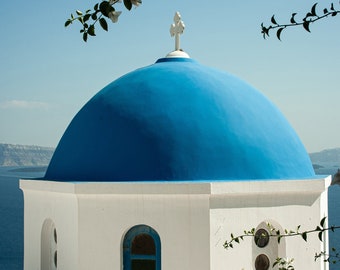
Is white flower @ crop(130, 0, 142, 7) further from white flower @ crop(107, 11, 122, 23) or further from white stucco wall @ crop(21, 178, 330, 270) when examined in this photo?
white stucco wall @ crop(21, 178, 330, 270)

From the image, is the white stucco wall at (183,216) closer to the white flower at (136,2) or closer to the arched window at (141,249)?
the arched window at (141,249)

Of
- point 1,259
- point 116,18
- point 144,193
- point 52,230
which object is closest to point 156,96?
point 144,193

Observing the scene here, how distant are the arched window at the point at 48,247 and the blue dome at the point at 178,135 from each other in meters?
0.71

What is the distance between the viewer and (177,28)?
9570 mm

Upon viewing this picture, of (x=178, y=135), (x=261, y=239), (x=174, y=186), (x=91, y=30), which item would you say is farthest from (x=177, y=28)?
(x=91, y=30)

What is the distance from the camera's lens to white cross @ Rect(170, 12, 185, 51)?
9555 millimetres

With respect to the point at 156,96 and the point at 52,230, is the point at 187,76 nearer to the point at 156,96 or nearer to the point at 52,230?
the point at 156,96

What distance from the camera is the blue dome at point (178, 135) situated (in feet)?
25.0

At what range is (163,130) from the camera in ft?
25.6

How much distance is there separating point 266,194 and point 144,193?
5.09ft

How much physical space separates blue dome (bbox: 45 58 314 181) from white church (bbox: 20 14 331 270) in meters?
0.02

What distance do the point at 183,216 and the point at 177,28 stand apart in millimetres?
3479

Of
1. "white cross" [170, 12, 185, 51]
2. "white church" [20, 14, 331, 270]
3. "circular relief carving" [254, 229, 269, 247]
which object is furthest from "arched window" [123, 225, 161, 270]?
"white cross" [170, 12, 185, 51]

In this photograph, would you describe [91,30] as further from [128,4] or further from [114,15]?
[128,4]
